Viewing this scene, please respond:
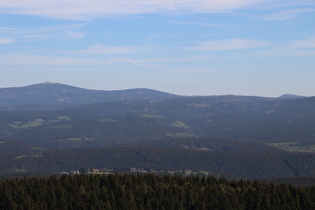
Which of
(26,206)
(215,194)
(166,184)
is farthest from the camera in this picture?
(166,184)

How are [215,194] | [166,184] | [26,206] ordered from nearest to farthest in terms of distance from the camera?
[26,206], [215,194], [166,184]

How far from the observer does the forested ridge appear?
15462cm

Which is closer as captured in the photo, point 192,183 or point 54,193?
point 54,193

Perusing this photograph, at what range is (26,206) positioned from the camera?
150m

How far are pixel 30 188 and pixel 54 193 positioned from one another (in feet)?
34.1

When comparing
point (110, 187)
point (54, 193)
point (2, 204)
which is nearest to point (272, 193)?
point (110, 187)

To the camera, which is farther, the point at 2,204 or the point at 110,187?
the point at 110,187

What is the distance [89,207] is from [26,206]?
15.0m

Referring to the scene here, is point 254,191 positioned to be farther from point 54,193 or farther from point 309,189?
point 54,193

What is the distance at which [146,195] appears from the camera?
6481 inches

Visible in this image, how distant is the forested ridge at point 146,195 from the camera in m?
155

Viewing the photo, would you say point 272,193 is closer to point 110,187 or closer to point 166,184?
point 166,184

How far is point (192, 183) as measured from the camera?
18338 cm

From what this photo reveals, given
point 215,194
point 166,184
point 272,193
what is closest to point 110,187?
point 166,184
